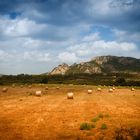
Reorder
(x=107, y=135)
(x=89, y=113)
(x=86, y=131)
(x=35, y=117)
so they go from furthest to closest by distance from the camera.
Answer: (x=89, y=113) → (x=35, y=117) → (x=86, y=131) → (x=107, y=135)

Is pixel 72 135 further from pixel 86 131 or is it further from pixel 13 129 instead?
pixel 13 129

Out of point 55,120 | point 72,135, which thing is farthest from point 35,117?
point 72,135

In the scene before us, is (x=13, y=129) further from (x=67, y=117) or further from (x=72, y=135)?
(x=67, y=117)

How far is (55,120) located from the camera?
819 inches

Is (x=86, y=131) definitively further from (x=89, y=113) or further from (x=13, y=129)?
(x=89, y=113)

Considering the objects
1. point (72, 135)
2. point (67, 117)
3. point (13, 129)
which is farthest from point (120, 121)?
point (13, 129)

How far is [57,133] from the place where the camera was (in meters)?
16.8

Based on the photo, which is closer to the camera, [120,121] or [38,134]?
[38,134]

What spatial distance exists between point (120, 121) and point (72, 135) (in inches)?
197

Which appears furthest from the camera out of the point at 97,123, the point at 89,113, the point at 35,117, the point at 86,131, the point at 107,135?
the point at 89,113

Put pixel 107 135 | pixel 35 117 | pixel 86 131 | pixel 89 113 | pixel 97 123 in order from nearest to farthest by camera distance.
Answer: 1. pixel 107 135
2. pixel 86 131
3. pixel 97 123
4. pixel 35 117
5. pixel 89 113

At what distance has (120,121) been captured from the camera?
2031cm

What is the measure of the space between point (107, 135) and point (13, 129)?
16.4ft

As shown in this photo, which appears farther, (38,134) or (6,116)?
(6,116)
